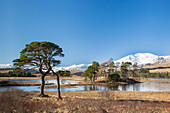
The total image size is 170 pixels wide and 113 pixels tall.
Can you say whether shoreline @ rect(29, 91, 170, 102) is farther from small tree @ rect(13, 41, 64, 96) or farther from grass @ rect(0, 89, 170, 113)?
small tree @ rect(13, 41, 64, 96)

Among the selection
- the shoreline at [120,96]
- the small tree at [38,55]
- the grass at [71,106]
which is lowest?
the shoreline at [120,96]

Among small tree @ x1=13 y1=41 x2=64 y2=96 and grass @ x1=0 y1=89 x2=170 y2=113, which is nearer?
grass @ x1=0 y1=89 x2=170 y2=113

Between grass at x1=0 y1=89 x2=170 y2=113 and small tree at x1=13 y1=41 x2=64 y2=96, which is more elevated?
small tree at x1=13 y1=41 x2=64 y2=96

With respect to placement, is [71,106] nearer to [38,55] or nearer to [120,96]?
[38,55]

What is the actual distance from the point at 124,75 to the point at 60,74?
8626 cm

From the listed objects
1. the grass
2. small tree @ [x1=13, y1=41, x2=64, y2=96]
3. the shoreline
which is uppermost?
small tree @ [x1=13, y1=41, x2=64, y2=96]

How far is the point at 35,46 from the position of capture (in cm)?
2331

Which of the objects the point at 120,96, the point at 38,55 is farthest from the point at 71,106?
the point at 120,96

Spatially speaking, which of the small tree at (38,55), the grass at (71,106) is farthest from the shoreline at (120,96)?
the small tree at (38,55)

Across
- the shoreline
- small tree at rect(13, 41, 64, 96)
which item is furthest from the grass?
small tree at rect(13, 41, 64, 96)

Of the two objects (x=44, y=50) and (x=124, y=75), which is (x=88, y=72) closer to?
(x=124, y=75)

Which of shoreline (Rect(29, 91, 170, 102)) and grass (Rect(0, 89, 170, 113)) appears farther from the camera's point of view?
shoreline (Rect(29, 91, 170, 102))

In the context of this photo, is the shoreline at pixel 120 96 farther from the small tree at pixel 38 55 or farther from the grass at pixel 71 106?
the small tree at pixel 38 55

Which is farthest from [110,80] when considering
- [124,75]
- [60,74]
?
[60,74]
